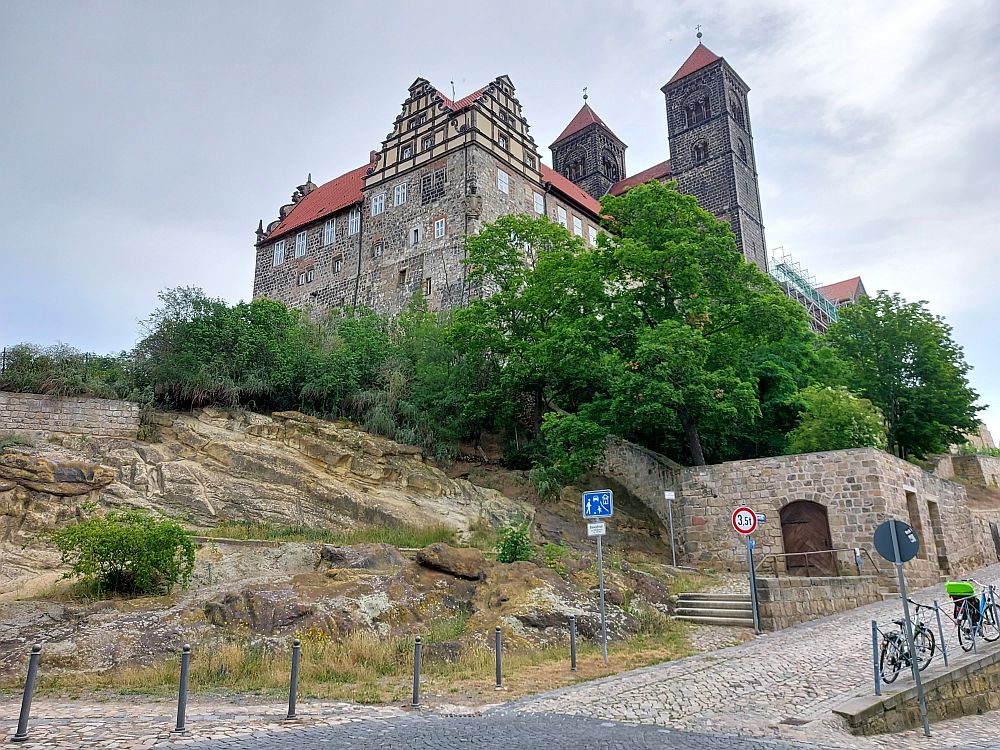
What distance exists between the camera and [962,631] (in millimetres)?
11766

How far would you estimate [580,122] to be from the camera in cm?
6662

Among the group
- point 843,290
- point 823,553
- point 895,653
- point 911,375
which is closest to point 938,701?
point 895,653

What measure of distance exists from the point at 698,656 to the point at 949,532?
15.3 meters

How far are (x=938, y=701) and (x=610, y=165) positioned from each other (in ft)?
194

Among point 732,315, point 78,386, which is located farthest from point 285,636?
point 732,315

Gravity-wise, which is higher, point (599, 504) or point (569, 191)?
point (569, 191)

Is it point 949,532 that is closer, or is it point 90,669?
point 90,669

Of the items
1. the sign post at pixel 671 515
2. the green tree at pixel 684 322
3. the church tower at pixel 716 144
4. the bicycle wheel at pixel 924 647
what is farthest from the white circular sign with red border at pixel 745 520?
the church tower at pixel 716 144

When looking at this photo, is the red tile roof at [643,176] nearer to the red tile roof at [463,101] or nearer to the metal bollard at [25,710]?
the red tile roof at [463,101]

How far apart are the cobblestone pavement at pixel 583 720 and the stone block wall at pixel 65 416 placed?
12.3 meters

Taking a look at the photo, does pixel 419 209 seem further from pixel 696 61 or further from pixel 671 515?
pixel 696 61

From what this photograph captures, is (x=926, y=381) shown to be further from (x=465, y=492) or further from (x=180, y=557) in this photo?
(x=180, y=557)

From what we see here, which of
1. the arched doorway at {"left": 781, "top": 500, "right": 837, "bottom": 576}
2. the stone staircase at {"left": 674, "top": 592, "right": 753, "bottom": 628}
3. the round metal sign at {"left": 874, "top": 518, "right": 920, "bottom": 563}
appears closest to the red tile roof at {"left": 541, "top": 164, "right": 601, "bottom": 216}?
the arched doorway at {"left": 781, "top": 500, "right": 837, "bottom": 576}

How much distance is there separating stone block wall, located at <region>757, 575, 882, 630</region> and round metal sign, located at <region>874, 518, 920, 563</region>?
19.9 feet
